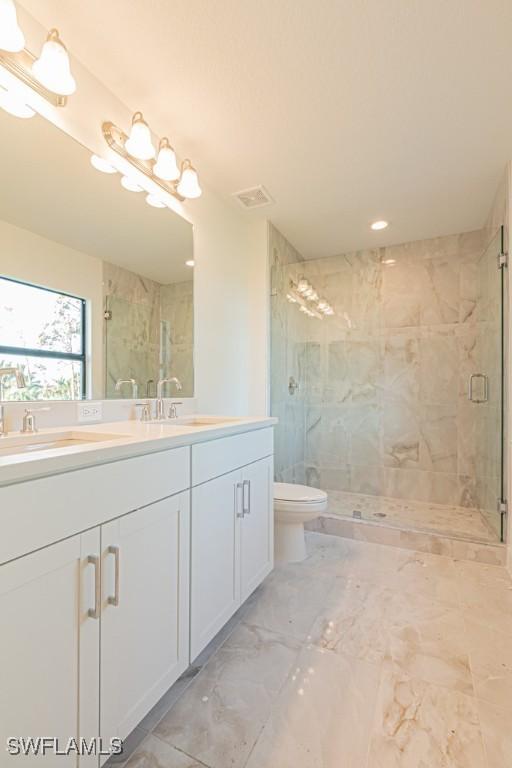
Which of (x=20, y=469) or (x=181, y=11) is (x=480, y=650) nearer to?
(x=20, y=469)

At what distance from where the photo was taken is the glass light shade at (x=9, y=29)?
3.40ft

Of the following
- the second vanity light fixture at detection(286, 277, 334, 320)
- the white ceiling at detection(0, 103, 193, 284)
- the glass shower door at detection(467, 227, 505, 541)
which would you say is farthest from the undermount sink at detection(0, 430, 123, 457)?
the second vanity light fixture at detection(286, 277, 334, 320)

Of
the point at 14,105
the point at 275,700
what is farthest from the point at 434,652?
the point at 14,105

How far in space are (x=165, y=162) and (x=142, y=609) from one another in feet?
5.84

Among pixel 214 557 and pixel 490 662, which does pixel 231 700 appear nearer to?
pixel 214 557

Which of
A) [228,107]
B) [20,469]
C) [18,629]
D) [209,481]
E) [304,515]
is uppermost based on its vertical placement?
[228,107]

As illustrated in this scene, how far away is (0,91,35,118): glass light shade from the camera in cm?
113

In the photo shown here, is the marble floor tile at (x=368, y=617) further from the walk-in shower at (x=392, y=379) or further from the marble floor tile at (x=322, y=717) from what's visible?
the walk-in shower at (x=392, y=379)

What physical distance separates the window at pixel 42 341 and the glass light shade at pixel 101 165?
578 millimetres

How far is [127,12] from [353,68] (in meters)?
0.84

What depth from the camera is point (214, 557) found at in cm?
124

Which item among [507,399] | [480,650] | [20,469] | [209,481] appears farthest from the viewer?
[507,399]

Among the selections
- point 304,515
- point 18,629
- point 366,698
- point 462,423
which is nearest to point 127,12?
point 18,629

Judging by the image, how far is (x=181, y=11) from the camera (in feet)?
3.82
